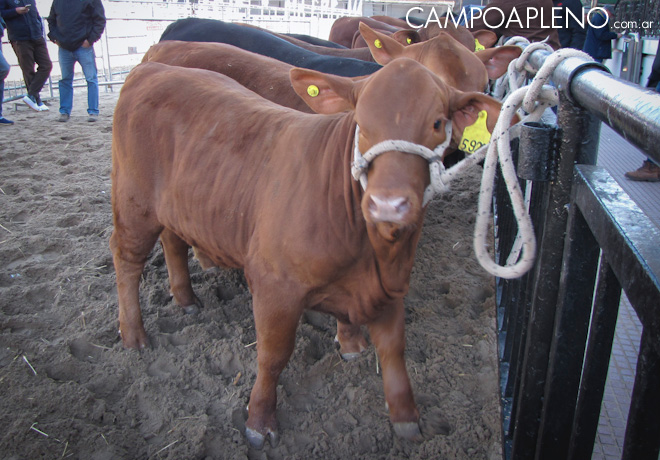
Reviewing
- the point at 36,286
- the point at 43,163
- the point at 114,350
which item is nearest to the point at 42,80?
the point at 43,163

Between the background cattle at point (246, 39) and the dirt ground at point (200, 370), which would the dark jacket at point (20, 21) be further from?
the dirt ground at point (200, 370)

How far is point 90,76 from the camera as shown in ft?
27.8

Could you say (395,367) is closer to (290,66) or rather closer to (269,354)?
(269,354)

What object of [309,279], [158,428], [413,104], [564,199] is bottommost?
[158,428]

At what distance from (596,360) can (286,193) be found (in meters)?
1.28

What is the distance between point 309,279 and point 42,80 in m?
8.62

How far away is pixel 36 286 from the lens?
10.1 ft

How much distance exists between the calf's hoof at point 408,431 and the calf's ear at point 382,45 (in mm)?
3136

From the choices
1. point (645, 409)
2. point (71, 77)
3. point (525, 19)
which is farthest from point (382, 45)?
point (71, 77)

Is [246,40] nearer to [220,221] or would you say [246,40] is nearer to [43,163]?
[43,163]

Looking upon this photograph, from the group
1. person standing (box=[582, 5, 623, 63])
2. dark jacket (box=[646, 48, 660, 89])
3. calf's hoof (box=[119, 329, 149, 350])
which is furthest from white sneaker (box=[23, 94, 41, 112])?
person standing (box=[582, 5, 623, 63])

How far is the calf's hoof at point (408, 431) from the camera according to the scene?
7.04 ft

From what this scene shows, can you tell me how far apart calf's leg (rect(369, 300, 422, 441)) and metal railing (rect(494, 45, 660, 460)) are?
53 cm

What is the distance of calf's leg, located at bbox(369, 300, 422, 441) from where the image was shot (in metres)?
2.18
